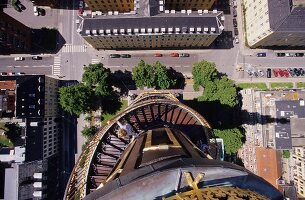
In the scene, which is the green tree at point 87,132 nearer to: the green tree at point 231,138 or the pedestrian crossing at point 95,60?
the pedestrian crossing at point 95,60

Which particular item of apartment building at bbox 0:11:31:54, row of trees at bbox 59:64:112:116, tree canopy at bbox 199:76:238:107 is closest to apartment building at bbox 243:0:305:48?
tree canopy at bbox 199:76:238:107

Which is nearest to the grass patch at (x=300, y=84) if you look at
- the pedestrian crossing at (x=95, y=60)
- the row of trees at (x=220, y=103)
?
the row of trees at (x=220, y=103)

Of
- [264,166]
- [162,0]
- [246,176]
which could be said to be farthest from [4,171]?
[246,176]

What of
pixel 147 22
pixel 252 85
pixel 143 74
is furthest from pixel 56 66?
pixel 252 85

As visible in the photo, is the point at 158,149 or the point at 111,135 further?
the point at 111,135

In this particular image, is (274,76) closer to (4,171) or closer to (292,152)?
(292,152)
